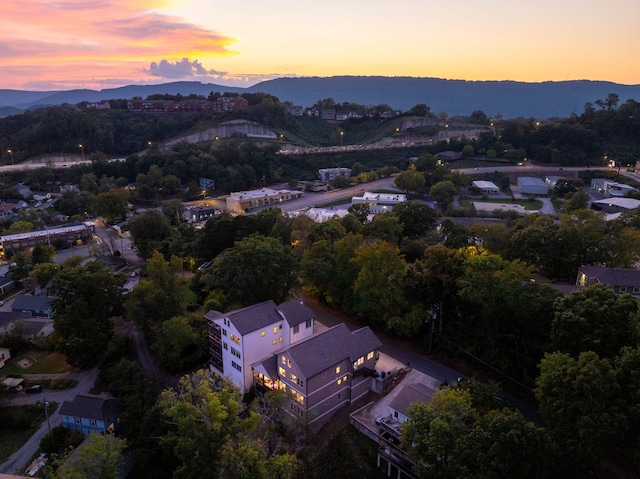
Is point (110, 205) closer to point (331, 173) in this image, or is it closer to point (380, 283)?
point (331, 173)

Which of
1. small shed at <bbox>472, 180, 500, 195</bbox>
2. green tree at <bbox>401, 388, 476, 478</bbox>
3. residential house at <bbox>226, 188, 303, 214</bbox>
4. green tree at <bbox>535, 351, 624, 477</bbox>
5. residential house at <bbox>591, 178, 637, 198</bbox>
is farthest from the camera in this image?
small shed at <bbox>472, 180, 500, 195</bbox>

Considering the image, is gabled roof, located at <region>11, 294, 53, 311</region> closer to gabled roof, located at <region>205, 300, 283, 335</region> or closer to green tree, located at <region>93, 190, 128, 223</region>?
gabled roof, located at <region>205, 300, 283, 335</region>

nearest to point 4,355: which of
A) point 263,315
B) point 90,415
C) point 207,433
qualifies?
point 90,415

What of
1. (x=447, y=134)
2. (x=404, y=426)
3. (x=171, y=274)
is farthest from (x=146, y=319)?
(x=447, y=134)

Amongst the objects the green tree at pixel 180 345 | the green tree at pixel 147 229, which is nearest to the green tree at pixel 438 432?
the green tree at pixel 180 345

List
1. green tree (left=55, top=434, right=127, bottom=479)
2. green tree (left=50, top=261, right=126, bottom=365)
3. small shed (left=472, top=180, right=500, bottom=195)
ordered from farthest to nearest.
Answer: small shed (left=472, top=180, right=500, bottom=195)
green tree (left=50, top=261, right=126, bottom=365)
green tree (left=55, top=434, right=127, bottom=479)

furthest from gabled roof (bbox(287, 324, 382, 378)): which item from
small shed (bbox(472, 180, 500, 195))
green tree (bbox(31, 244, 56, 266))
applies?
small shed (bbox(472, 180, 500, 195))
